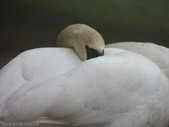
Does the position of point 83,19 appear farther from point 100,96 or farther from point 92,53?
point 100,96

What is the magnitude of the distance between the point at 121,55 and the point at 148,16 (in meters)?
1.34

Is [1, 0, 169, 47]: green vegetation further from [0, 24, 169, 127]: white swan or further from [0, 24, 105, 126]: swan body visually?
[0, 24, 169, 127]: white swan

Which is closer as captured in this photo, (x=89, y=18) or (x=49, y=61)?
(x=49, y=61)

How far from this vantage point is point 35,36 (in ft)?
7.80

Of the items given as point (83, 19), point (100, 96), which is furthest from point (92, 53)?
point (83, 19)

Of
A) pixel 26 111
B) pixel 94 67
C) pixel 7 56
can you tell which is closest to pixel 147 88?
pixel 94 67

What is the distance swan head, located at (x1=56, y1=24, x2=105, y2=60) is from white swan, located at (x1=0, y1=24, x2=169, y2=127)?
0.10 m

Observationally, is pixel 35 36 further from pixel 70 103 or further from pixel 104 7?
pixel 70 103

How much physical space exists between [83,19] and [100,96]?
141 centimetres

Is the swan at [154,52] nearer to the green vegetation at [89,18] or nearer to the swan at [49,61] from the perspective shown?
the swan at [49,61]

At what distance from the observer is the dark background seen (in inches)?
93.7

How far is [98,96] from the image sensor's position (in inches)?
42.0

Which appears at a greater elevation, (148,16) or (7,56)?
(148,16)

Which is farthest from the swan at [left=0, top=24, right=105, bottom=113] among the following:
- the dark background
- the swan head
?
the dark background
